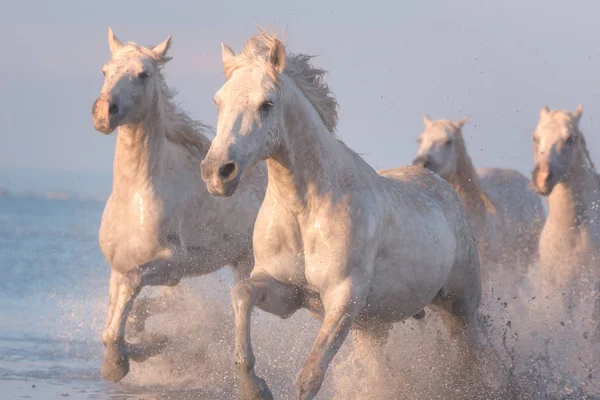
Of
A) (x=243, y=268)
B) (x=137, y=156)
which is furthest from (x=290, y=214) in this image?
(x=243, y=268)

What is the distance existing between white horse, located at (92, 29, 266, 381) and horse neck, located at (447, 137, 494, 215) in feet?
11.1

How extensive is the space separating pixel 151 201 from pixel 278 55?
8.55 feet

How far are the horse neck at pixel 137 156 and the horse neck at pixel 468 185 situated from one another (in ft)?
13.8

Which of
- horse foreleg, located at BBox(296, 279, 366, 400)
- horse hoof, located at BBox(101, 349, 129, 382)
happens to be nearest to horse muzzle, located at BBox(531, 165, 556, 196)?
horse hoof, located at BBox(101, 349, 129, 382)

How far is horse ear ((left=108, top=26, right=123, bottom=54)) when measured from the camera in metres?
9.39

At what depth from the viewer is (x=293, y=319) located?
11.1m

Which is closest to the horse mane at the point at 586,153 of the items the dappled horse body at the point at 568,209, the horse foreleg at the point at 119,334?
the dappled horse body at the point at 568,209

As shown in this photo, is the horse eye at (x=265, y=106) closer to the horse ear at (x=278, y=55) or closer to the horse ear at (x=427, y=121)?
the horse ear at (x=278, y=55)

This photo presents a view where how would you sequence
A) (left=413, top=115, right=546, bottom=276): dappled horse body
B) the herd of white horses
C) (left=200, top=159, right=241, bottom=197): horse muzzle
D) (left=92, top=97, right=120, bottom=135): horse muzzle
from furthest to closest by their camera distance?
1. (left=413, top=115, right=546, bottom=276): dappled horse body
2. (left=92, top=97, right=120, bottom=135): horse muzzle
3. the herd of white horses
4. (left=200, top=159, right=241, bottom=197): horse muzzle

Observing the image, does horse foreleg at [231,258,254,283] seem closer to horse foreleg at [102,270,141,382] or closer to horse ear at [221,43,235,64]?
horse foreleg at [102,270,141,382]

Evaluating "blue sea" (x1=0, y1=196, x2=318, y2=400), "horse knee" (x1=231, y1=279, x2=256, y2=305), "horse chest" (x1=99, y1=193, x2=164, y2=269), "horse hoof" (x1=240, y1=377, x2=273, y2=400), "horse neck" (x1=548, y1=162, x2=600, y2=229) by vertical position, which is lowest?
"blue sea" (x1=0, y1=196, x2=318, y2=400)

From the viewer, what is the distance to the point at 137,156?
9156 millimetres

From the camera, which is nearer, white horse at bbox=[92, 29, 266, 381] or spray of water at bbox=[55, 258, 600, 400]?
spray of water at bbox=[55, 258, 600, 400]

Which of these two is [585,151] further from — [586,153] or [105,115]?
[105,115]
